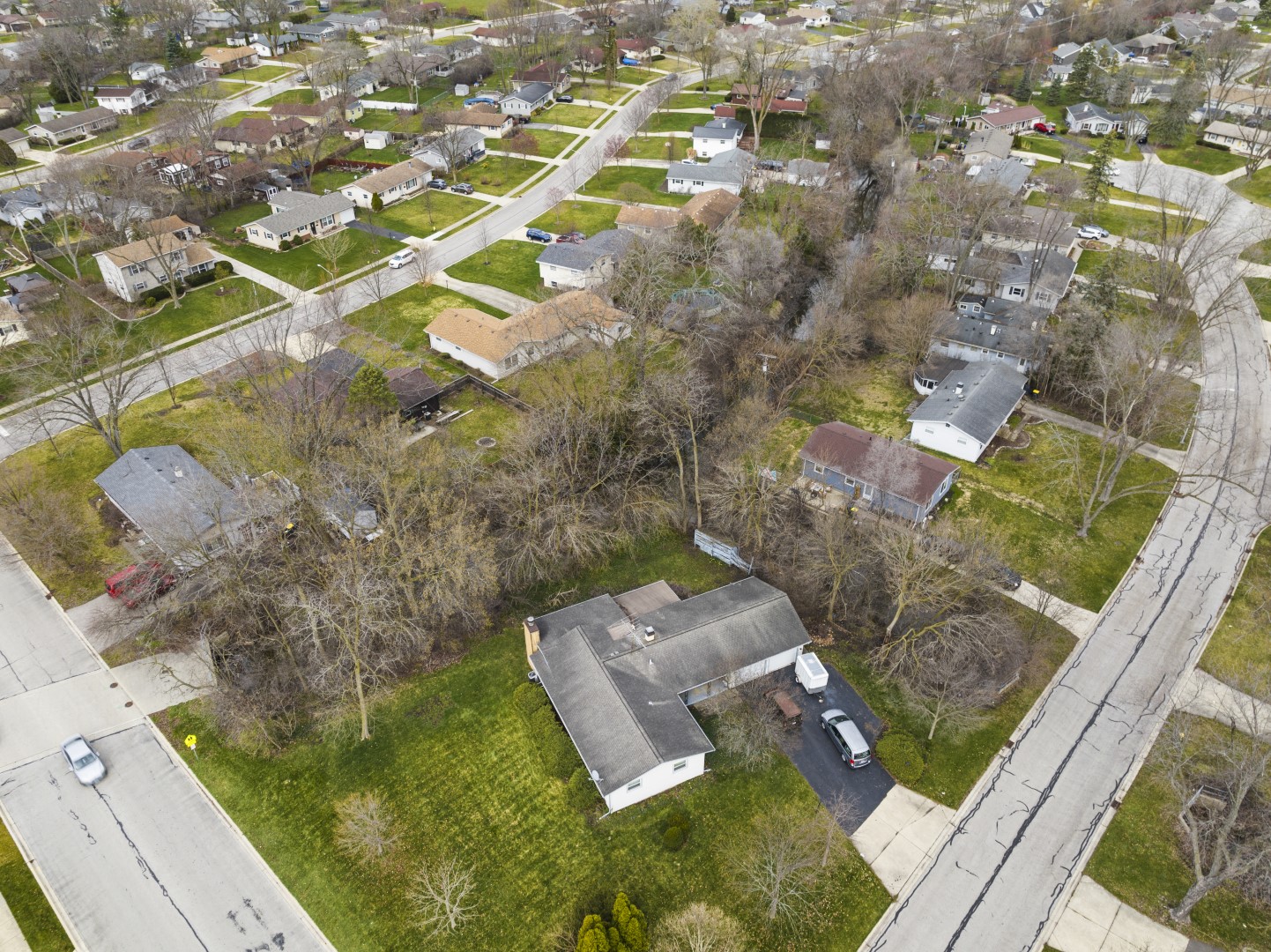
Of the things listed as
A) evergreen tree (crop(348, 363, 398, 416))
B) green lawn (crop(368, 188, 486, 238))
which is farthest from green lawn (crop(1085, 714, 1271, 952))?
green lawn (crop(368, 188, 486, 238))

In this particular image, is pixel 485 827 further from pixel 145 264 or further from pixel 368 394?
pixel 145 264

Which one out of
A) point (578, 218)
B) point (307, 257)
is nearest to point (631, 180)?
point (578, 218)

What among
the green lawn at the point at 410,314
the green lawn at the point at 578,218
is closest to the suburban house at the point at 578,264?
the green lawn at the point at 410,314

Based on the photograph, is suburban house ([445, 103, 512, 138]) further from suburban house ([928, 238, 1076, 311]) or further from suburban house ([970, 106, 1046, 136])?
suburban house ([928, 238, 1076, 311])

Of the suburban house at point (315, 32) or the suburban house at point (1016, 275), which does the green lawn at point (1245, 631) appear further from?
the suburban house at point (315, 32)

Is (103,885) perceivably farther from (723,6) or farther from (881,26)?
(723,6)
